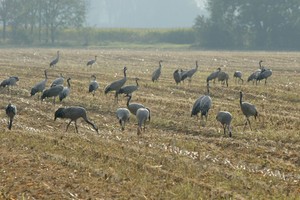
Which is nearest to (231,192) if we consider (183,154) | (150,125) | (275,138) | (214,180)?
(214,180)

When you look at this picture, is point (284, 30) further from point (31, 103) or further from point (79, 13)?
point (31, 103)

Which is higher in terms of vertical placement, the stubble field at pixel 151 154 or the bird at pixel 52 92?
the bird at pixel 52 92

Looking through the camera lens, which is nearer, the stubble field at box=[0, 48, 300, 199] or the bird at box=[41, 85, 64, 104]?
the stubble field at box=[0, 48, 300, 199]

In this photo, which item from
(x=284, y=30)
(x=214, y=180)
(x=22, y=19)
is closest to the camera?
(x=214, y=180)

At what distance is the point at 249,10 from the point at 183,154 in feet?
267

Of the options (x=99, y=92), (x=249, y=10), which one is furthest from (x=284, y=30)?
(x=99, y=92)

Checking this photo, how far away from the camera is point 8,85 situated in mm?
27141

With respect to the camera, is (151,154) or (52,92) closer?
(151,154)

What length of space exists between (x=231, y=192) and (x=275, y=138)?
632 cm

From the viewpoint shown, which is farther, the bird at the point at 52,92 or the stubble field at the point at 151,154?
the bird at the point at 52,92

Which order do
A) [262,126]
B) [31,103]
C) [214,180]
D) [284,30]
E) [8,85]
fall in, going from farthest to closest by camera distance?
1. [284,30]
2. [8,85]
3. [31,103]
4. [262,126]
5. [214,180]

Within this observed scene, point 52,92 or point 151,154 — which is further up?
point 52,92

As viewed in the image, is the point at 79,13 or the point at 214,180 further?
the point at 79,13

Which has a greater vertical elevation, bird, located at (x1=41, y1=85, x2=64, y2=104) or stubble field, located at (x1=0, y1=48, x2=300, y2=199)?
bird, located at (x1=41, y1=85, x2=64, y2=104)
